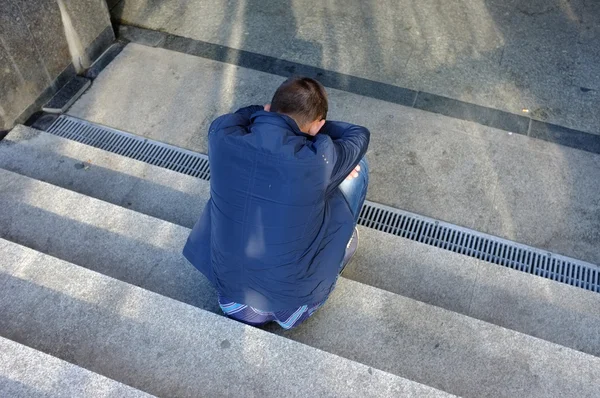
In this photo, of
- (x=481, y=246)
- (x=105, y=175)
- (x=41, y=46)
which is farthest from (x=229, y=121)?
(x=41, y=46)

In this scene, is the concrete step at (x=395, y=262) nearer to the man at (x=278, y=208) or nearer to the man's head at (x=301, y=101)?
the man at (x=278, y=208)

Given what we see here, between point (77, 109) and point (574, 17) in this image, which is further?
point (574, 17)

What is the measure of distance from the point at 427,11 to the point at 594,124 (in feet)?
5.29

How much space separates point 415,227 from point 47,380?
217cm

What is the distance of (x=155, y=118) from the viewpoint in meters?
4.23

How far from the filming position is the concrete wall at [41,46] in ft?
12.1

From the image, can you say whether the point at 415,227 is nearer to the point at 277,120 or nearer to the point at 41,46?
the point at 277,120

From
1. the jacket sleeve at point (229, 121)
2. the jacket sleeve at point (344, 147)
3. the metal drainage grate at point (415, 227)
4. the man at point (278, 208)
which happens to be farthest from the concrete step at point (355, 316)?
the metal drainage grate at point (415, 227)

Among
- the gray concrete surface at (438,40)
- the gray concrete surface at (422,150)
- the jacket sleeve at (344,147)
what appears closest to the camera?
the jacket sleeve at (344,147)

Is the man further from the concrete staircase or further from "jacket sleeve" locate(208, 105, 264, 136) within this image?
the concrete staircase

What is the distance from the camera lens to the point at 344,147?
2.46 meters

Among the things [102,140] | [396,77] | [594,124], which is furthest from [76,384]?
[594,124]

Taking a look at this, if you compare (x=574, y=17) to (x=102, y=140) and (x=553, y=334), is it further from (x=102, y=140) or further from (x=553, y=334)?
(x=102, y=140)

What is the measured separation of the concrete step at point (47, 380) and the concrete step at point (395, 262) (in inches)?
29.1
